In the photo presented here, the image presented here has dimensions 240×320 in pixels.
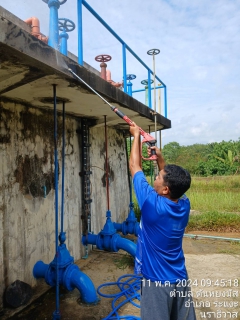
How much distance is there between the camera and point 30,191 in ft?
11.5

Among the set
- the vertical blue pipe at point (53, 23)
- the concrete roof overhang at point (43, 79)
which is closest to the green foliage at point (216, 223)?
the concrete roof overhang at point (43, 79)

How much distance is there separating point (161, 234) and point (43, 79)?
1.83 metres

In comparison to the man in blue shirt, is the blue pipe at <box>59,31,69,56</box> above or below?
above

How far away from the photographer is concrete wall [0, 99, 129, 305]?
3098mm

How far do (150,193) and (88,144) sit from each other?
309 cm

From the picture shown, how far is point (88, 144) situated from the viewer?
4.85 metres

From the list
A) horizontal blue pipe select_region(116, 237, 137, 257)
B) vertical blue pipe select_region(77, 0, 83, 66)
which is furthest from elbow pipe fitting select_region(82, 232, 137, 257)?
vertical blue pipe select_region(77, 0, 83, 66)

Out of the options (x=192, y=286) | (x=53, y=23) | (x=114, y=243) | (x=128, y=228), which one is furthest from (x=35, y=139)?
(x=192, y=286)

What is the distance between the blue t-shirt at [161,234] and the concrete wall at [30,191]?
75.7 inches

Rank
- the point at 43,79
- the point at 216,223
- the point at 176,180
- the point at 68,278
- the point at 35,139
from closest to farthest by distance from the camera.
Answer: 1. the point at 176,180
2. the point at 43,79
3. the point at 68,278
4. the point at 35,139
5. the point at 216,223

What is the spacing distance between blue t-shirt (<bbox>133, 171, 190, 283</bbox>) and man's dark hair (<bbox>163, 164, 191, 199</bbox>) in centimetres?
8

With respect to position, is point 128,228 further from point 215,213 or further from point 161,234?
point 215,213

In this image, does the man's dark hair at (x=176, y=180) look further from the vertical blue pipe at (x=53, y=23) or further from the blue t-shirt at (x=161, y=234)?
the vertical blue pipe at (x=53, y=23)

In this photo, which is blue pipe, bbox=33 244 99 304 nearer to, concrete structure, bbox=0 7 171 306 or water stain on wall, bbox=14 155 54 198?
concrete structure, bbox=0 7 171 306
